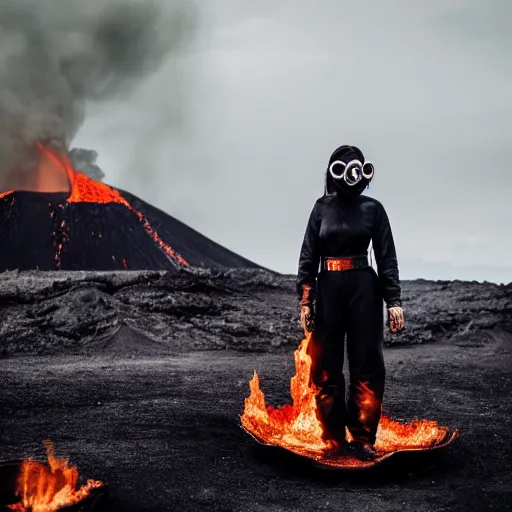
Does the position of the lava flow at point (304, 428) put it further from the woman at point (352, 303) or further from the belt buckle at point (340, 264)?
the belt buckle at point (340, 264)

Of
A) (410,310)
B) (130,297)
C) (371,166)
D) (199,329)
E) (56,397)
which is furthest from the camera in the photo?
(410,310)

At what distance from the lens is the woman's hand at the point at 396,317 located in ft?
17.0

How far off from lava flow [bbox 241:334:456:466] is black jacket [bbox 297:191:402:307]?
0.74 m

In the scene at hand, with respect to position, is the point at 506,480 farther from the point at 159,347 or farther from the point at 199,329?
the point at 199,329

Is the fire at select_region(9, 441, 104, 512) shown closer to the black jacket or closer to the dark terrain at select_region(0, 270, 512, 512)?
the dark terrain at select_region(0, 270, 512, 512)

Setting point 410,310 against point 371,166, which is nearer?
point 371,166

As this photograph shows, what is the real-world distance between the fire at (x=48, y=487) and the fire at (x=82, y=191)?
33411 mm

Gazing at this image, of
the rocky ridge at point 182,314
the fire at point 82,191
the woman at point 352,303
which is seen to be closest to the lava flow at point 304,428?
the woman at point 352,303

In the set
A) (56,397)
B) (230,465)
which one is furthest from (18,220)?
(230,465)

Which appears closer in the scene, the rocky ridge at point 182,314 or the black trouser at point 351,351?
the black trouser at point 351,351

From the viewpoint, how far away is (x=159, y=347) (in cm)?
1457

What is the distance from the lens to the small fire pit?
382 centimetres

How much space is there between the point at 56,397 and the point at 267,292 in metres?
12.2

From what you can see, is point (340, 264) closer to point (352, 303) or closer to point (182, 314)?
point (352, 303)
